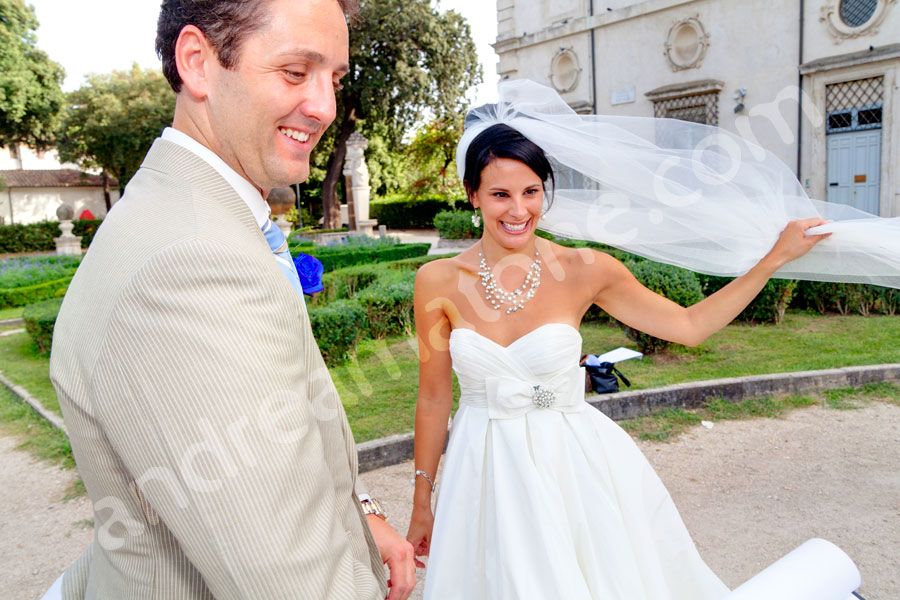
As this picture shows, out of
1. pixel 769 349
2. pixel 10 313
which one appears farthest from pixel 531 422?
pixel 10 313

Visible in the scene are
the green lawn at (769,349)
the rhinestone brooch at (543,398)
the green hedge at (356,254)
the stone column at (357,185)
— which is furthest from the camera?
the stone column at (357,185)

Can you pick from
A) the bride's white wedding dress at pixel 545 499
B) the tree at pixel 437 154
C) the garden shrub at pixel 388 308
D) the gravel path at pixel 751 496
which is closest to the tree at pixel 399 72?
the tree at pixel 437 154

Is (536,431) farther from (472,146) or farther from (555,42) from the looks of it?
(555,42)

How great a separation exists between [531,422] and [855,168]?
1660 centimetres

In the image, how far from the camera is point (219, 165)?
1194 millimetres

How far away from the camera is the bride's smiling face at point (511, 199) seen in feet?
8.42

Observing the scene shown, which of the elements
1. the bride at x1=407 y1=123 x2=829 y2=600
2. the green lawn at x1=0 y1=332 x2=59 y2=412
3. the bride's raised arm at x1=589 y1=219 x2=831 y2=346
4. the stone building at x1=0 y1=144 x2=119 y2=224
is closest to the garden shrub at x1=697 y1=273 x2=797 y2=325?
the bride's raised arm at x1=589 y1=219 x2=831 y2=346

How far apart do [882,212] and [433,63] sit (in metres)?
18.9

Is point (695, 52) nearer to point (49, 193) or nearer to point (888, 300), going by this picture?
point (888, 300)

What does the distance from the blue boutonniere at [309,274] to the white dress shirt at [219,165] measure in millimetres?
601

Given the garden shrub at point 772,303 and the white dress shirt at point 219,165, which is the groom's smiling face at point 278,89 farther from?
the garden shrub at point 772,303

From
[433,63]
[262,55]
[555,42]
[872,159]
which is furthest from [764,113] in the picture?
[262,55]

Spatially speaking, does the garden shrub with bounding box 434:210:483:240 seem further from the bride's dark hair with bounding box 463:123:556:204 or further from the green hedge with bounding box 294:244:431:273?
the bride's dark hair with bounding box 463:123:556:204

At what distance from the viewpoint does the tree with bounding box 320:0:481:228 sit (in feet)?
89.2
